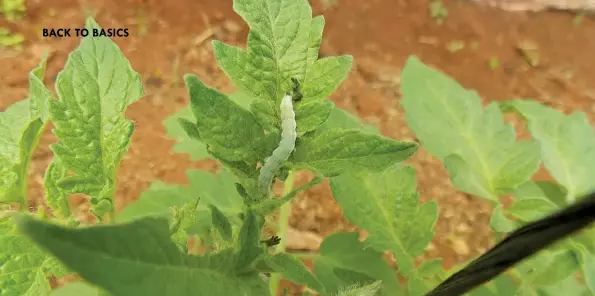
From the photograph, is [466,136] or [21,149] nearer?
[21,149]

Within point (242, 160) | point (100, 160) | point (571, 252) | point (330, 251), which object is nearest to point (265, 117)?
point (242, 160)

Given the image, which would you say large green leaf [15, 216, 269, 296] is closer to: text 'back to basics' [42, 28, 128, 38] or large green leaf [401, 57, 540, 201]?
large green leaf [401, 57, 540, 201]

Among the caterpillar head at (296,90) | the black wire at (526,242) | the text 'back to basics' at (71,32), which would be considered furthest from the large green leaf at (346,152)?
the text 'back to basics' at (71,32)

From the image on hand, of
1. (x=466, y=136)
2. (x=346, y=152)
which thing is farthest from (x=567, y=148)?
(x=346, y=152)

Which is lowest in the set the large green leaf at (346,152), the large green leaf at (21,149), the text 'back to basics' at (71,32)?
the text 'back to basics' at (71,32)

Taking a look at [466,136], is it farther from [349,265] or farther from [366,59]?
[366,59]

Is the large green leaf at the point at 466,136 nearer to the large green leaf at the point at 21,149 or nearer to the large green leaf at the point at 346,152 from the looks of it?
the large green leaf at the point at 346,152
